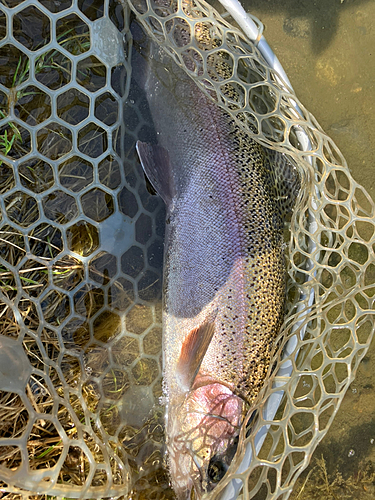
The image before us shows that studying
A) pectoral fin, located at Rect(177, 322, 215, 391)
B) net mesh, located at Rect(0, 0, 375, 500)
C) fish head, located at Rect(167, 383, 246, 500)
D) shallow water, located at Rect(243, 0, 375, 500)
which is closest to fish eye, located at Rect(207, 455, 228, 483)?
fish head, located at Rect(167, 383, 246, 500)

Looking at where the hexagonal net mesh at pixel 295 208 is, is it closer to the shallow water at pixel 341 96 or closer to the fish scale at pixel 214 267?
the fish scale at pixel 214 267

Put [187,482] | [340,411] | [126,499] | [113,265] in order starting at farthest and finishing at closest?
[340,411] < [113,265] < [126,499] < [187,482]

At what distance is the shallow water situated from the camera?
244cm

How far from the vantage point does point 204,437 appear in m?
1.92

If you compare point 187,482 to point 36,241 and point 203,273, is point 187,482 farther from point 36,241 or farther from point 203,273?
point 36,241

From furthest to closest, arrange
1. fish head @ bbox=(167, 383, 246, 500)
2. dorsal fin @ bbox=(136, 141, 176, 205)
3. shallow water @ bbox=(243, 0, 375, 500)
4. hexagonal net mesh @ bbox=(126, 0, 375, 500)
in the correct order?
shallow water @ bbox=(243, 0, 375, 500), dorsal fin @ bbox=(136, 141, 176, 205), fish head @ bbox=(167, 383, 246, 500), hexagonal net mesh @ bbox=(126, 0, 375, 500)

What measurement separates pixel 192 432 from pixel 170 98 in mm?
1604

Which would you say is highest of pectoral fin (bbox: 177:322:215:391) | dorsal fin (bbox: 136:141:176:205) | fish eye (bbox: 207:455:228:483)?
dorsal fin (bbox: 136:141:176:205)

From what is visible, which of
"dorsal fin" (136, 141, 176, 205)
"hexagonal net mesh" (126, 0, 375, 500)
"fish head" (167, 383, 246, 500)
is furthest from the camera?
"dorsal fin" (136, 141, 176, 205)

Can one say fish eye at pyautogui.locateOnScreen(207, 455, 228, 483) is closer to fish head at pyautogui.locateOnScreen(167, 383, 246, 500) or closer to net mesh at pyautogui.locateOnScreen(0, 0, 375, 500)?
fish head at pyautogui.locateOnScreen(167, 383, 246, 500)

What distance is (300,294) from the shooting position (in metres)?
2.15

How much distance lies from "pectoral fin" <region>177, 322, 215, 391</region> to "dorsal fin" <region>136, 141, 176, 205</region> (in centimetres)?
65

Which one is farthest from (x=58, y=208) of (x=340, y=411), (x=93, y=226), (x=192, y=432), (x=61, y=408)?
(x=340, y=411)

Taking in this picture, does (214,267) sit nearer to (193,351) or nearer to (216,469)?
(193,351)
